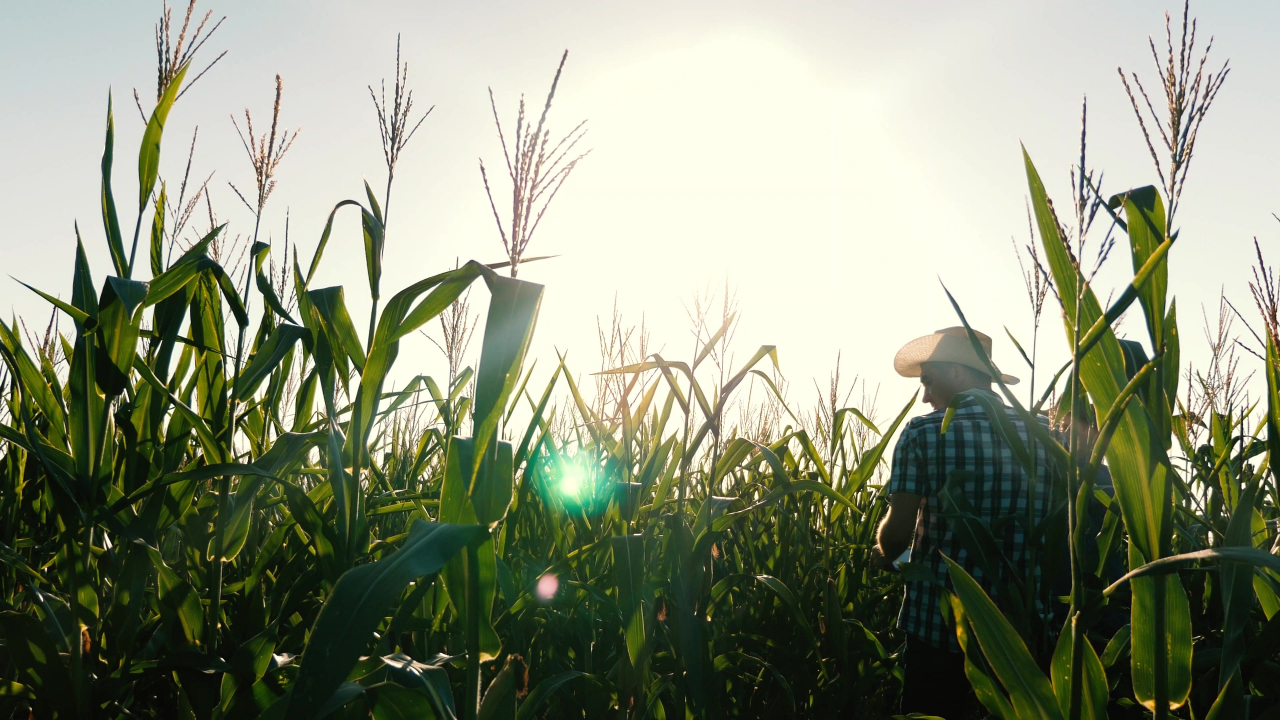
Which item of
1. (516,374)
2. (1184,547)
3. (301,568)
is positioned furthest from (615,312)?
(1184,547)

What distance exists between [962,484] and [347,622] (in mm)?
2260

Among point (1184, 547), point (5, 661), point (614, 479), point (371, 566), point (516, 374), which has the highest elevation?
point (516, 374)

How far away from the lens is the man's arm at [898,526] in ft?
8.05

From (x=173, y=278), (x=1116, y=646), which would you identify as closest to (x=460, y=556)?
(x=173, y=278)

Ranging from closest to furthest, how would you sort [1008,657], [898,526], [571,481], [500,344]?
1. [500,344]
2. [1008,657]
3. [571,481]
4. [898,526]

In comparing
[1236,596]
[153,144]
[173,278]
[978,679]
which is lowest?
[978,679]

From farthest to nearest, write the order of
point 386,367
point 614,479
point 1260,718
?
point 614,479 → point 386,367 → point 1260,718

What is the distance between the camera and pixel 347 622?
2.28 ft

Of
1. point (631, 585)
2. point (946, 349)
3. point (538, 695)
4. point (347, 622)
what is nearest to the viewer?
point (347, 622)

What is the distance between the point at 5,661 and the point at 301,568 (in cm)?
52

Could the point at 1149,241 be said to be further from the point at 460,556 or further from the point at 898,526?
the point at 898,526

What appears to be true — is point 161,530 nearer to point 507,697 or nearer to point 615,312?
point 507,697

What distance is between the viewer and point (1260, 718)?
991 mm

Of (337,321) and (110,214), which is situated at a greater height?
(110,214)
